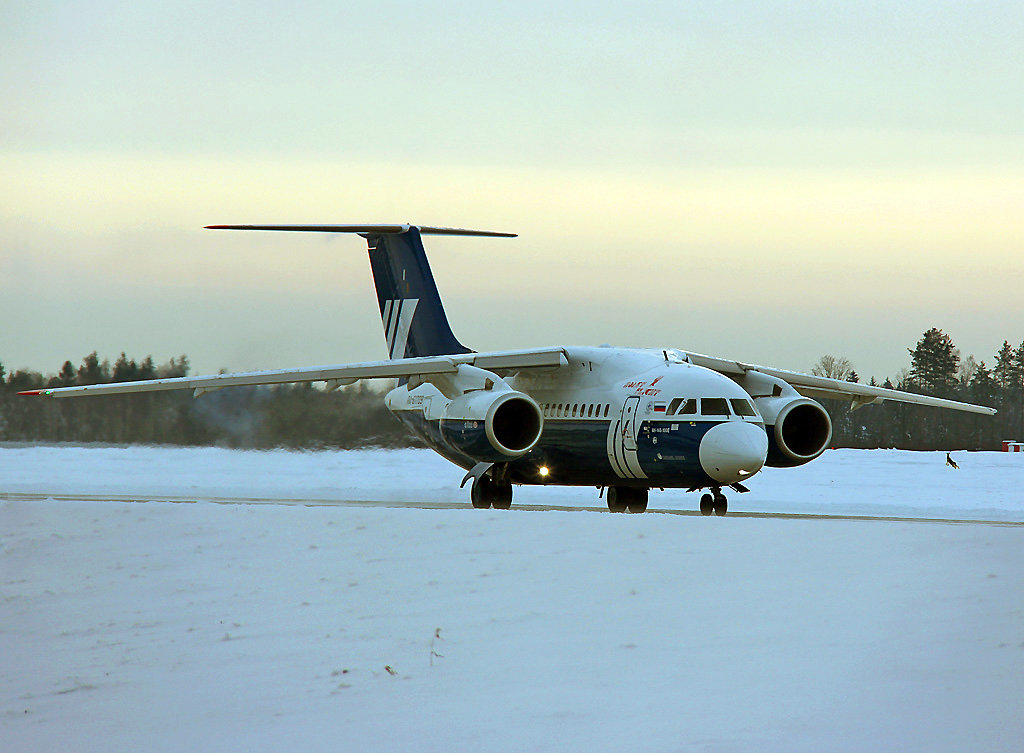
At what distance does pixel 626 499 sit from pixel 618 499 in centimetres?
14

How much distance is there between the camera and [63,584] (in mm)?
14008

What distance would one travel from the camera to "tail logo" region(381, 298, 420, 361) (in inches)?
1030

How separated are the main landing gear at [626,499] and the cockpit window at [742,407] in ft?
11.5

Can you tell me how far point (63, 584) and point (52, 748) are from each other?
437 centimetres

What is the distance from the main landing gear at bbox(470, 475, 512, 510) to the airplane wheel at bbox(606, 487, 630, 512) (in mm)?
1762

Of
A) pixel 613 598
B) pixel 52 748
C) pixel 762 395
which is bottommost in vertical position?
pixel 52 748

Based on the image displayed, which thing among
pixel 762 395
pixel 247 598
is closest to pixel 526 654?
pixel 247 598

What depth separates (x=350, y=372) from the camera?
22203 millimetres

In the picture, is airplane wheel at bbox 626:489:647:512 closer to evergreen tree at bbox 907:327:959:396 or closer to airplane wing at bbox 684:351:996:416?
airplane wing at bbox 684:351:996:416

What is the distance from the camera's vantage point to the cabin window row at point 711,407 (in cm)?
1995

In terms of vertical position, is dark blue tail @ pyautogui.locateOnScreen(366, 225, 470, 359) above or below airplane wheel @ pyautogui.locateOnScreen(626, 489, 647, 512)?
above

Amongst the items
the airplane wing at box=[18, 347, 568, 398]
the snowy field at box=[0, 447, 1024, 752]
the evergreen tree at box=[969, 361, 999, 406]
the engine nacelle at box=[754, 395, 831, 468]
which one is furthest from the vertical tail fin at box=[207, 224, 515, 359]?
the evergreen tree at box=[969, 361, 999, 406]

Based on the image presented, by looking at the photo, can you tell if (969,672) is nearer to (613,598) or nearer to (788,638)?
(788,638)

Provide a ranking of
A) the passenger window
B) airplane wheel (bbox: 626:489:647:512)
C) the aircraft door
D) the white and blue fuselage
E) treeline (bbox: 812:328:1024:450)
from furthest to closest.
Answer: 1. treeline (bbox: 812:328:1024:450)
2. airplane wheel (bbox: 626:489:647:512)
3. the aircraft door
4. the passenger window
5. the white and blue fuselage
